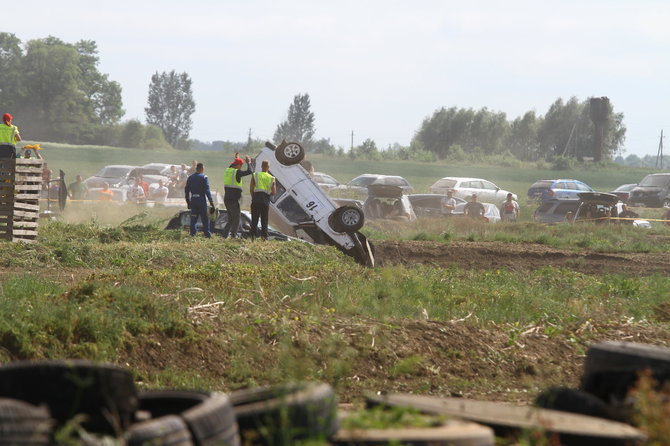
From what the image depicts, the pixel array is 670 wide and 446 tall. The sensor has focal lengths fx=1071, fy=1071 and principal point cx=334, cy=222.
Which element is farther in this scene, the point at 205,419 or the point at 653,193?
the point at 653,193

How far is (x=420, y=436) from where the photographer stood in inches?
219

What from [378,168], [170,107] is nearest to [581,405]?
[378,168]

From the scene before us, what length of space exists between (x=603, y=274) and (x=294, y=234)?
692 centimetres

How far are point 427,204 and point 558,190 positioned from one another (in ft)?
40.2

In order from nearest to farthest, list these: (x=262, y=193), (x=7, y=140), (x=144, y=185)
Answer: (x=7, y=140) → (x=262, y=193) → (x=144, y=185)

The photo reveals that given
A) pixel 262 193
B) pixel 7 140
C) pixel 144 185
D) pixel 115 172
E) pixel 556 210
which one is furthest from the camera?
pixel 115 172

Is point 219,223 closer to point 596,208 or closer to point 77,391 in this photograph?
point 596,208

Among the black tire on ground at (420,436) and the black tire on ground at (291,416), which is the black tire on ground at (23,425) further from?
the black tire on ground at (420,436)

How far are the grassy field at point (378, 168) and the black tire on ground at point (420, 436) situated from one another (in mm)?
59956

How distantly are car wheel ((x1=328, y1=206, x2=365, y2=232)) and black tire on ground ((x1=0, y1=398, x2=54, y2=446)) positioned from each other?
18.3m

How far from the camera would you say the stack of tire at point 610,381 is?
6.61 m

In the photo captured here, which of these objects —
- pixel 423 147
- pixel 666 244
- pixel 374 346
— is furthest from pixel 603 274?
pixel 423 147

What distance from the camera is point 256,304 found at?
44.7 ft

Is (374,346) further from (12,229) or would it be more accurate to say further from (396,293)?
(12,229)
